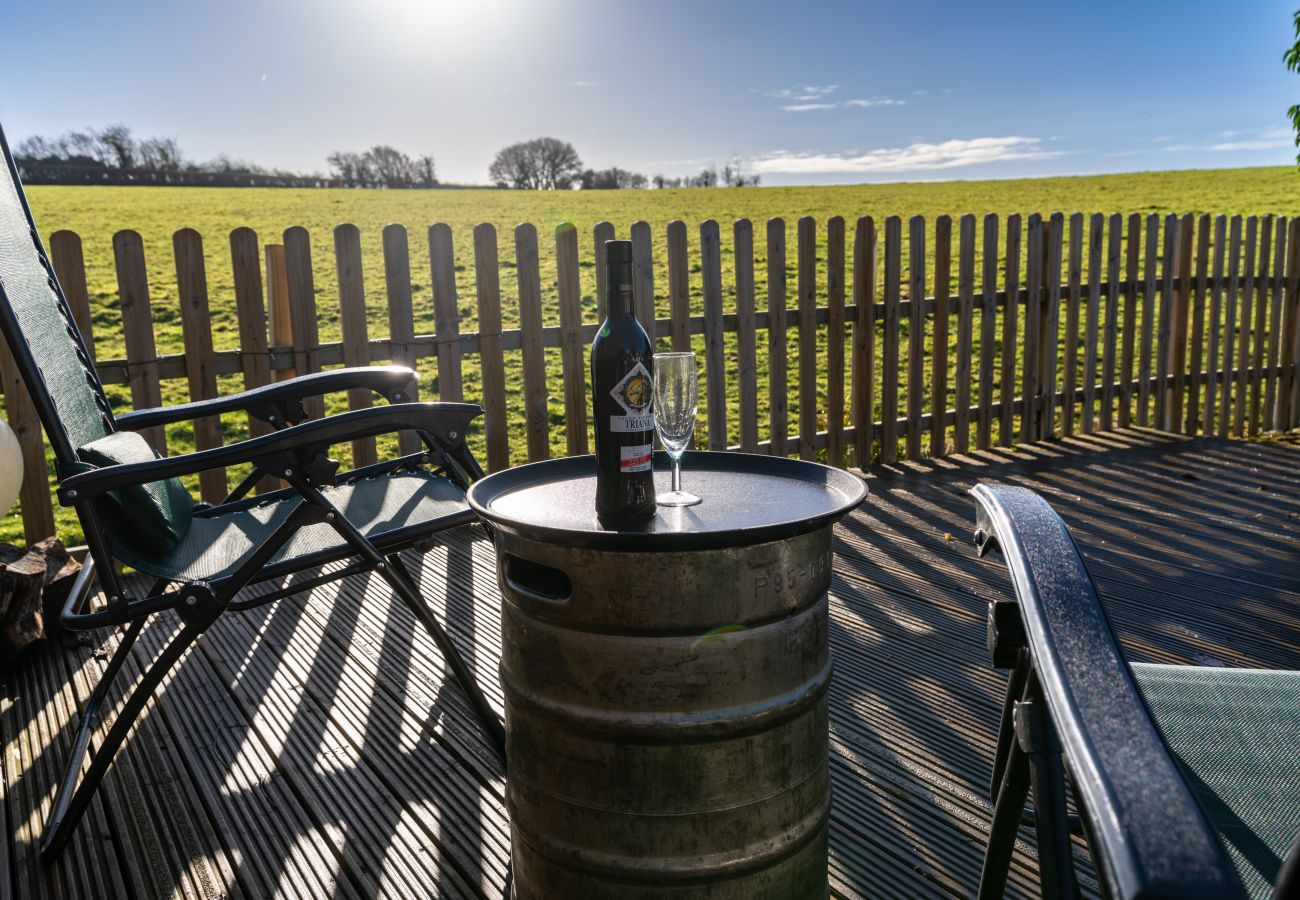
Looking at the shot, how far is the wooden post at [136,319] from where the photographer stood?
12.3 feet

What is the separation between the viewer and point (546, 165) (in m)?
32.6

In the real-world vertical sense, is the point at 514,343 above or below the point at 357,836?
above

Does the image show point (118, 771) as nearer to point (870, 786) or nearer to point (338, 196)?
point (870, 786)

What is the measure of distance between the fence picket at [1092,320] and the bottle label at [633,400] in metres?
5.98

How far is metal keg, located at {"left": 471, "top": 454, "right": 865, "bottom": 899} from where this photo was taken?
4.00 feet

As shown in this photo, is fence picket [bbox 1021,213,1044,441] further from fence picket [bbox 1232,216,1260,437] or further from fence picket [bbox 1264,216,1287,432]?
fence picket [bbox 1264,216,1287,432]

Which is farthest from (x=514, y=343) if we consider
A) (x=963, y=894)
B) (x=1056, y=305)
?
(x=1056, y=305)

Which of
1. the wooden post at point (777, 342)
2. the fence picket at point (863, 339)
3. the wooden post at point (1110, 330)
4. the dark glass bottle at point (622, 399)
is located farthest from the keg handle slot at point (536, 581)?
the wooden post at point (1110, 330)

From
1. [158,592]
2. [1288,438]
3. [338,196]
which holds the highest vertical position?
[338,196]

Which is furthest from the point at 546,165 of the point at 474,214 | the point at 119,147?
the point at 119,147

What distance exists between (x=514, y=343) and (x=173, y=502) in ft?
7.70

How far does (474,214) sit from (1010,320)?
1876 cm

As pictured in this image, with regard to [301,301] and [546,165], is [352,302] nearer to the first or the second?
[301,301]

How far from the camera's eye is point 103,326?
11.8 metres
